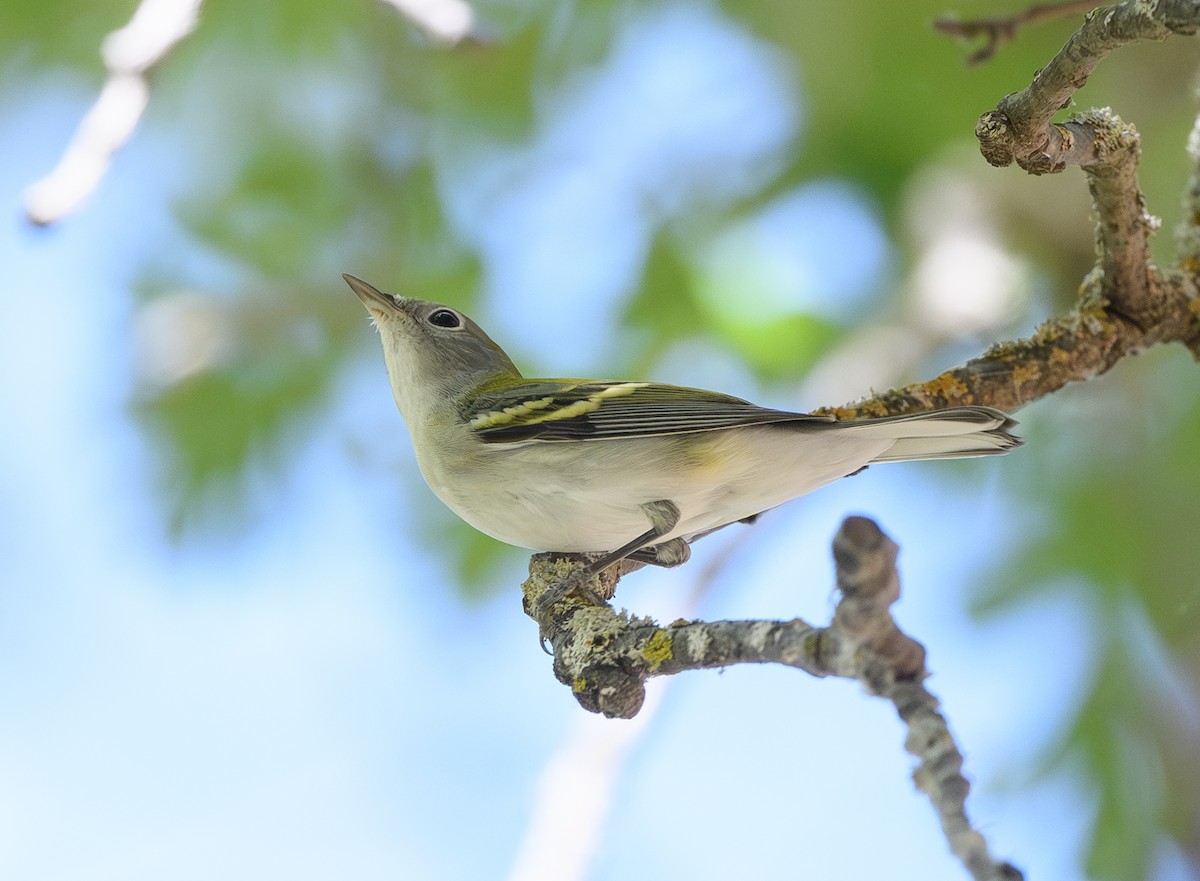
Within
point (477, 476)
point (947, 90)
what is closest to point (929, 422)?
point (477, 476)

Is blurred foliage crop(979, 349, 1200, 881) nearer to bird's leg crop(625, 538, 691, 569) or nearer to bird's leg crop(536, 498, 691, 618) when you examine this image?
bird's leg crop(625, 538, 691, 569)

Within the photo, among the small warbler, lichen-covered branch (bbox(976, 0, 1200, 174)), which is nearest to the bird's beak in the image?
the small warbler

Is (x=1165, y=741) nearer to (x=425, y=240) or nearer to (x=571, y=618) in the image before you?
(x=571, y=618)

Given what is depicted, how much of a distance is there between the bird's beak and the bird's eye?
18 cm

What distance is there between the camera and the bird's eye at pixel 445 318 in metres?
5.05

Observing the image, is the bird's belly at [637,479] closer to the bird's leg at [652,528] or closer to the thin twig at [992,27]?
the bird's leg at [652,528]

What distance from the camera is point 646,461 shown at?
3.69m

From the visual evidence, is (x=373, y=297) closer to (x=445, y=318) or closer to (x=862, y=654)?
(x=445, y=318)

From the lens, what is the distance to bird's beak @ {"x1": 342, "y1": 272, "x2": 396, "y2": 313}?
484 cm

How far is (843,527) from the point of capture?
1.76 metres

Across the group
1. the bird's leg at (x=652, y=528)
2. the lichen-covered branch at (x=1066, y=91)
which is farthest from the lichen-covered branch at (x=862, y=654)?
the lichen-covered branch at (x=1066, y=91)

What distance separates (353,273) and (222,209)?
2.78 ft

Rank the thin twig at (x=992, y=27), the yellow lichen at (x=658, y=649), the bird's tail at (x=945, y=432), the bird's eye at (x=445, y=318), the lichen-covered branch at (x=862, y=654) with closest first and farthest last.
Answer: the lichen-covered branch at (x=862, y=654), the yellow lichen at (x=658, y=649), the bird's tail at (x=945, y=432), the thin twig at (x=992, y=27), the bird's eye at (x=445, y=318)

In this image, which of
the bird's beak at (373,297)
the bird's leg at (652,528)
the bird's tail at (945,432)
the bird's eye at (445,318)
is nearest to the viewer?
the bird's tail at (945,432)
